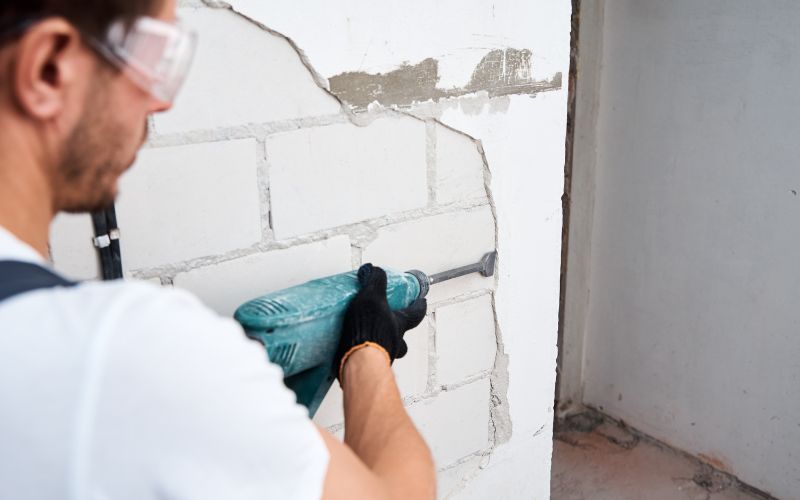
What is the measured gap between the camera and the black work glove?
3.67 feet

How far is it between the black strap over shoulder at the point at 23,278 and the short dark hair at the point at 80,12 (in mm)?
194

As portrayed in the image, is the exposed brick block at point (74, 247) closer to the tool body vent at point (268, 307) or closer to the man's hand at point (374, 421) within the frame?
the tool body vent at point (268, 307)

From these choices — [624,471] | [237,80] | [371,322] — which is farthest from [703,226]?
[237,80]

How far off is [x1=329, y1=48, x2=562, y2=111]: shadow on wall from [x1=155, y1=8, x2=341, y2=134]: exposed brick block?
9cm

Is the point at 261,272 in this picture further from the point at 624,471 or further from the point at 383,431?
the point at 624,471

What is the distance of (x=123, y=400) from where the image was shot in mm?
553

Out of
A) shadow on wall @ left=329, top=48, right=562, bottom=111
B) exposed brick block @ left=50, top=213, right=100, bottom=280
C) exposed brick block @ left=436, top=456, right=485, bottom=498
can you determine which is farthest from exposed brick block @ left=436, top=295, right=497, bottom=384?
exposed brick block @ left=50, top=213, right=100, bottom=280

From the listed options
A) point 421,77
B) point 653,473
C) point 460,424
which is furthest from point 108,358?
point 653,473

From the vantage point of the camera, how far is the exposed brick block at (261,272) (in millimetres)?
1243

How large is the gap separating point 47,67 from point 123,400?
0.30 m

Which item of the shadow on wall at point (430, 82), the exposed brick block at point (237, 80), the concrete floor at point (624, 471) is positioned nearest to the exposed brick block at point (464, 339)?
the shadow on wall at point (430, 82)

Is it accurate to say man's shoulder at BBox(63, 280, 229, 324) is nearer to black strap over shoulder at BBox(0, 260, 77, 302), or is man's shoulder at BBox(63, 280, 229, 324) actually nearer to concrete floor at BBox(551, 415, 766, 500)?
black strap over shoulder at BBox(0, 260, 77, 302)

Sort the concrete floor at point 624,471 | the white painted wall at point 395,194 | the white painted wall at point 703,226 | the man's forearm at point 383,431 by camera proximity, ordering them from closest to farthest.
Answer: the man's forearm at point 383,431 < the white painted wall at point 395,194 < the white painted wall at point 703,226 < the concrete floor at point 624,471

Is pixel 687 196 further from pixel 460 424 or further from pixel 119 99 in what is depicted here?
pixel 119 99
